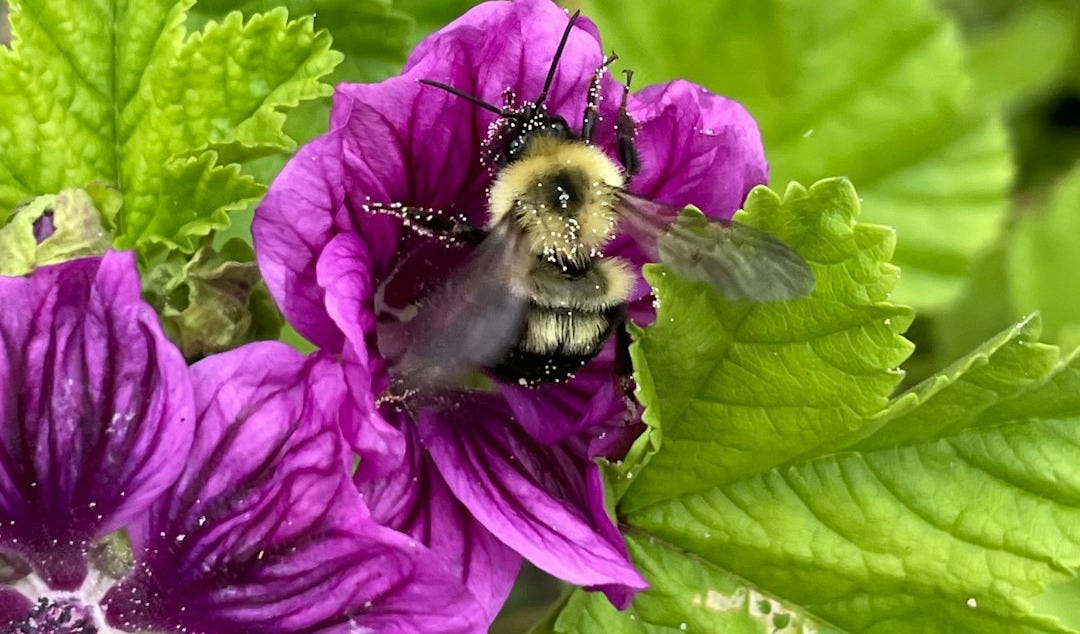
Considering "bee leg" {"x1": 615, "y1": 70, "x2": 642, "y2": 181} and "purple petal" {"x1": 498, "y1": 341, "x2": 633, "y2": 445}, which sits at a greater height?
"bee leg" {"x1": 615, "y1": 70, "x2": 642, "y2": 181}

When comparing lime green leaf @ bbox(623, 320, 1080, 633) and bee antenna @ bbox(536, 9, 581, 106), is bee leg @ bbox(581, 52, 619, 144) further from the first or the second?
lime green leaf @ bbox(623, 320, 1080, 633)

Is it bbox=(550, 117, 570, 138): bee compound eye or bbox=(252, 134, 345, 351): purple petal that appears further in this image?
bbox=(550, 117, 570, 138): bee compound eye

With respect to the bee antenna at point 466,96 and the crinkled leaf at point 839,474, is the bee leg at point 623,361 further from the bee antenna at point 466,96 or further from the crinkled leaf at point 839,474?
the bee antenna at point 466,96

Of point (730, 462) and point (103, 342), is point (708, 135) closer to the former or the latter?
point (730, 462)

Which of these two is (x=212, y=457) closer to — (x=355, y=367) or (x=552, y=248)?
(x=355, y=367)

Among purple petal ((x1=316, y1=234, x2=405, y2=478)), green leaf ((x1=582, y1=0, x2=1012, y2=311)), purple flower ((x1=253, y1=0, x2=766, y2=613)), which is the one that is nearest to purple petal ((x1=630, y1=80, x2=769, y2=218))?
purple flower ((x1=253, y1=0, x2=766, y2=613))

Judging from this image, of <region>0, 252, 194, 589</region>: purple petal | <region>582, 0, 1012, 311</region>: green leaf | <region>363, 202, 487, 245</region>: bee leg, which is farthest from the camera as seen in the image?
<region>582, 0, 1012, 311</region>: green leaf

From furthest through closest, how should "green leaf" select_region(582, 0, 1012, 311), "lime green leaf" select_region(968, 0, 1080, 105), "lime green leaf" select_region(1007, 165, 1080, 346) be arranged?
"lime green leaf" select_region(968, 0, 1080, 105) → "lime green leaf" select_region(1007, 165, 1080, 346) → "green leaf" select_region(582, 0, 1012, 311)

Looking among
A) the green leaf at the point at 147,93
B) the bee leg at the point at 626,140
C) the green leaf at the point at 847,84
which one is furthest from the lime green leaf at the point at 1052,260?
the green leaf at the point at 147,93
